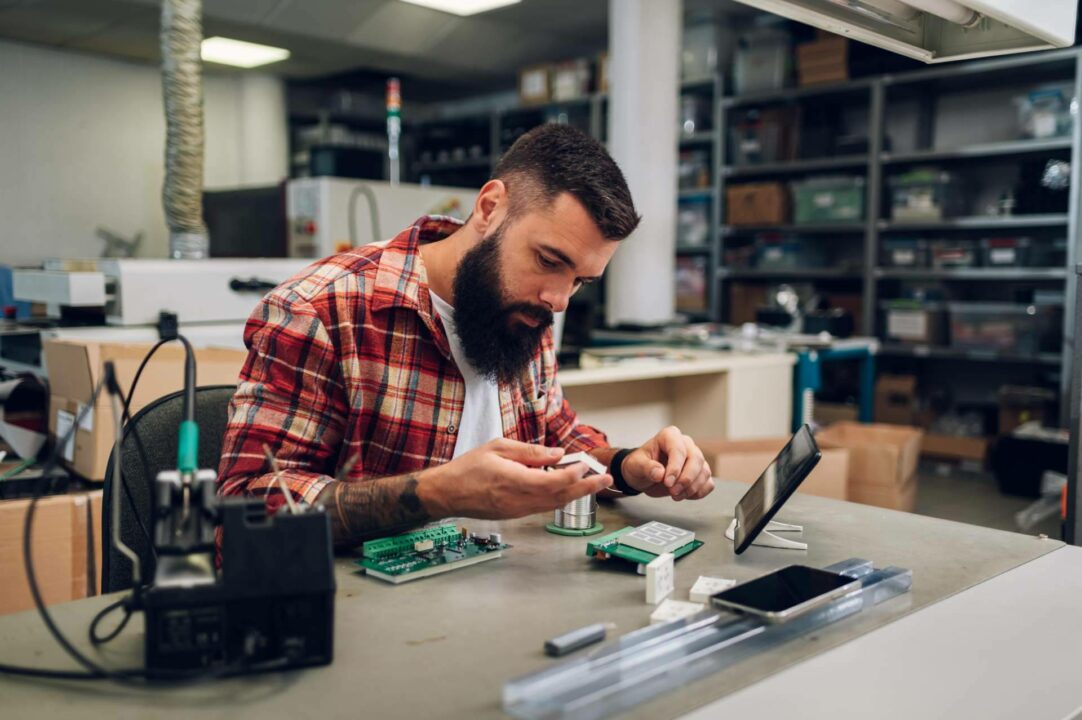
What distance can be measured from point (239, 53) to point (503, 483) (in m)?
5.87

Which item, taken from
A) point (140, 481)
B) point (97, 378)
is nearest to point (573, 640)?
point (140, 481)

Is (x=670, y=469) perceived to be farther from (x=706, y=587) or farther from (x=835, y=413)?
(x=835, y=413)

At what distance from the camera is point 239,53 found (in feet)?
19.5

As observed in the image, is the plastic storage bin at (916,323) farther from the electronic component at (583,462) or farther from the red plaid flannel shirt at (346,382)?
the electronic component at (583,462)

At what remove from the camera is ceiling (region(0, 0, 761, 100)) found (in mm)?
5090

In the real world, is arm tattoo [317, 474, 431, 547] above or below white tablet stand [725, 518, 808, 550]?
above

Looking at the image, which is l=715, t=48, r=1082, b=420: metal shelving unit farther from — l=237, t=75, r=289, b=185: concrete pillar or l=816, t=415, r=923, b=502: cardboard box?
l=237, t=75, r=289, b=185: concrete pillar

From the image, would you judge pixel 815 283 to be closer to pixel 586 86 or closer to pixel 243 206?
pixel 586 86

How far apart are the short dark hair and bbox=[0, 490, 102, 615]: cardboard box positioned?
39.5 inches

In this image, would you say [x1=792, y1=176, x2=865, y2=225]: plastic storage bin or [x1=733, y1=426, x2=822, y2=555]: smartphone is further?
[x1=792, y1=176, x2=865, y2=225]: plastic storage bin

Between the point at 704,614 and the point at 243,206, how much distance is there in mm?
3078

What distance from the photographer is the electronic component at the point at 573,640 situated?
72 centimetres

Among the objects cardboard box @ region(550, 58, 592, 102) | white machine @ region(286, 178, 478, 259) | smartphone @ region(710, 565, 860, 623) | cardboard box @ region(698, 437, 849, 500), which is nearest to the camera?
smartphone @ region(710, 565, 860, 623)

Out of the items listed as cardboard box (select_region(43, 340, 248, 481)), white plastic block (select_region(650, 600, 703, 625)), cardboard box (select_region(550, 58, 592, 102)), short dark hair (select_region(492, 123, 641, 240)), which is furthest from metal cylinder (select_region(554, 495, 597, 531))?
cardboard box (select_region(550, 58, 592, 102))
